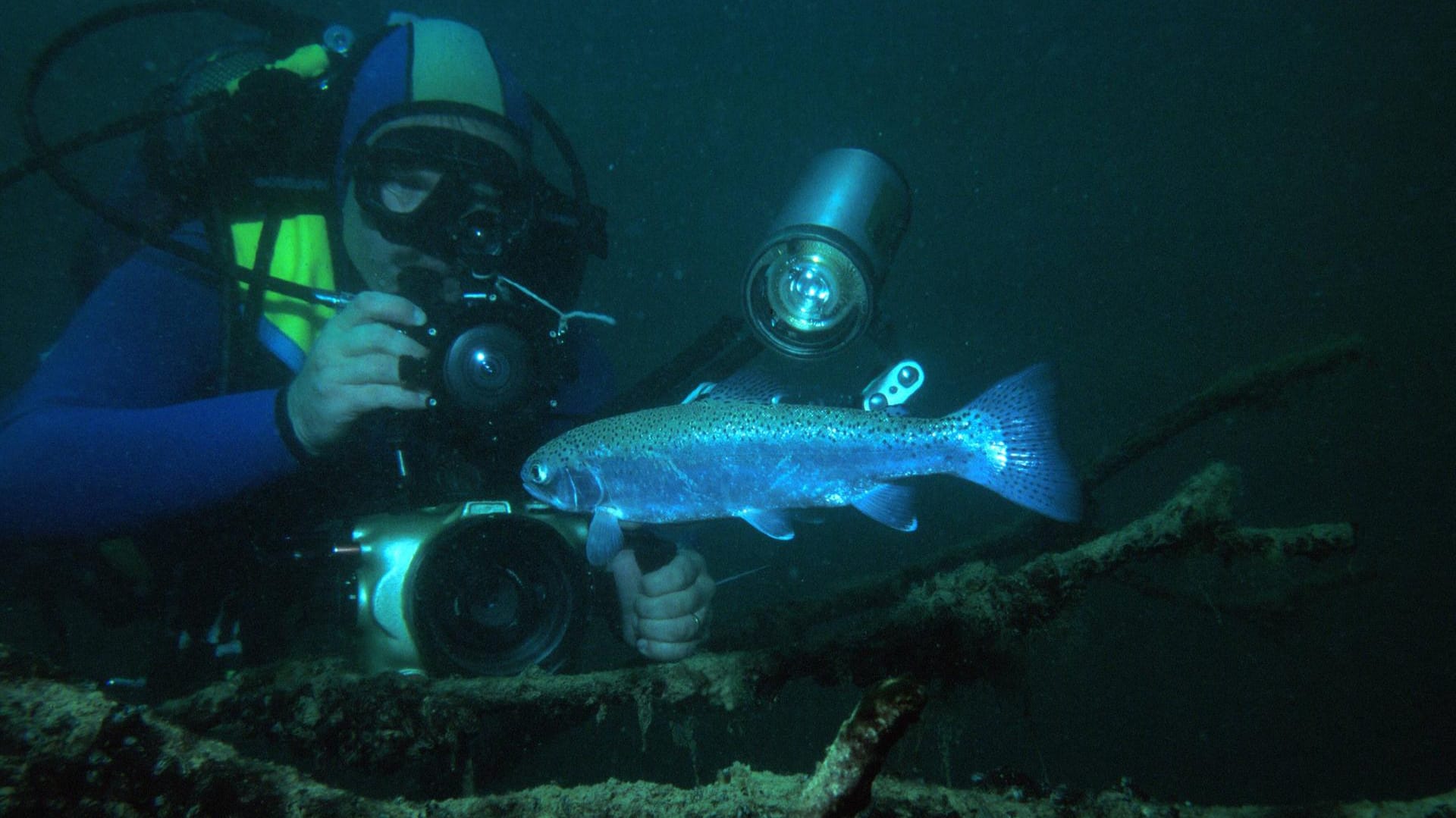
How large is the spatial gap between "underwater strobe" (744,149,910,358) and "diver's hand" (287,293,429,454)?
173cm

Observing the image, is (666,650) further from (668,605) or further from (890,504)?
(890,504)

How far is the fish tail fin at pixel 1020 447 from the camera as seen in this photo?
2900 millimetres

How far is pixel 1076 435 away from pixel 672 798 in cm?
3372

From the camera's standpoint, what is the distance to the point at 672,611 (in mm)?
3133

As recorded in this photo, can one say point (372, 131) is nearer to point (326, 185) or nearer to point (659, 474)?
point (326, 185)

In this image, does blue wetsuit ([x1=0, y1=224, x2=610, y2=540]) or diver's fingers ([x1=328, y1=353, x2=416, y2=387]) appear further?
blue wetsuit ([x1=0, y1=224, x2=610, y2=540])

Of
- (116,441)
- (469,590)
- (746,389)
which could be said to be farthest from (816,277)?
(116,441)

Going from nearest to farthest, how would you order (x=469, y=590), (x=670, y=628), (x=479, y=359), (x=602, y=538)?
(x=479, y=359) < (x=469, y=590) < (x=602, y=538) < (x=670, y=628)

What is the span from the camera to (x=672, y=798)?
1450 millimetres

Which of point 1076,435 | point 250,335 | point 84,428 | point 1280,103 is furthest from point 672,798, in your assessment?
point 1280,103

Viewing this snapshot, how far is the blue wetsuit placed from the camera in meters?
2.70

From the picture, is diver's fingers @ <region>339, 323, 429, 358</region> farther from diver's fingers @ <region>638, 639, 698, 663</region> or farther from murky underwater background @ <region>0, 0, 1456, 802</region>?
murky underwater background @ <region>0, 0, 1456, 802</region>

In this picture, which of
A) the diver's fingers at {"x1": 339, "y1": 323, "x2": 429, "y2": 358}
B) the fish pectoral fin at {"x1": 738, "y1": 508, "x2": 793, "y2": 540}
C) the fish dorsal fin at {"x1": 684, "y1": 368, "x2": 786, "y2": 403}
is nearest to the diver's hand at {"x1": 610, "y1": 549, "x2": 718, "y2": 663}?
the fish pectoral fin at {"x1": 738, "y1": 508, "x2": 793, "y2": 540}

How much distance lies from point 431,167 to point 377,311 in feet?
4.27
